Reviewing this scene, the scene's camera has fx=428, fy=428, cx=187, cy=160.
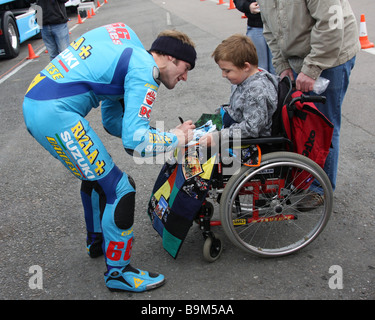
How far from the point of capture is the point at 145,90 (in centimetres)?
229

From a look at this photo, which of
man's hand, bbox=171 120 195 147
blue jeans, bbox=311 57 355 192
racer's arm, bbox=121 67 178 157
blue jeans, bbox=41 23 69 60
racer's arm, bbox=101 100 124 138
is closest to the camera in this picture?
racer's arm, bbox=121 67 178 157

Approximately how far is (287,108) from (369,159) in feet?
5.89

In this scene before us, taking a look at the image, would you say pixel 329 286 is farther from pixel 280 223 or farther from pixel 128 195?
pixel 128 195

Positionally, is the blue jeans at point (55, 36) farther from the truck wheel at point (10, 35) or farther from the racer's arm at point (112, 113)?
the racer's arm at point (112, 113)

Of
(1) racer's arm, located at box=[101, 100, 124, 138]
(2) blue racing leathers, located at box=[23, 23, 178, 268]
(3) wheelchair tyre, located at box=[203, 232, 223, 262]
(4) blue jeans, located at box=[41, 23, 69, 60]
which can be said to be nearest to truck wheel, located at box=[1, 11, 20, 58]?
(4) blue jeans, located at box=[41, 23, 69, 60]

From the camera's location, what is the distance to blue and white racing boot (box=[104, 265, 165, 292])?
2.65m

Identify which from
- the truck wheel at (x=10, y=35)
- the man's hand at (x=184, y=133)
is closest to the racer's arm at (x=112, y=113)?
the man's hand at (x=184, y=133)

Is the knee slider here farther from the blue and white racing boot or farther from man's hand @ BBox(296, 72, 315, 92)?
man's hand @ BBox(296, 72, 315, 92)

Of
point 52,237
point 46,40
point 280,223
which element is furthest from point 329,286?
point 46,40

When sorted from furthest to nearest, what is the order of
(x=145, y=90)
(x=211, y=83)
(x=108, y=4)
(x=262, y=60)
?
1. (x=108, y=4)
2. (x=211, y=83)
3. (x=262, y=60)
4. (x=145, y=90)

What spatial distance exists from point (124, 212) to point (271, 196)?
1.02 meters

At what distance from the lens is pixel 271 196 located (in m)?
2.90

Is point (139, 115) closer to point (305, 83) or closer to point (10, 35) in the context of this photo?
point (305, 83)

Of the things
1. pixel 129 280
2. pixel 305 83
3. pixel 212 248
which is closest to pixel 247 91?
pixel 305 83
